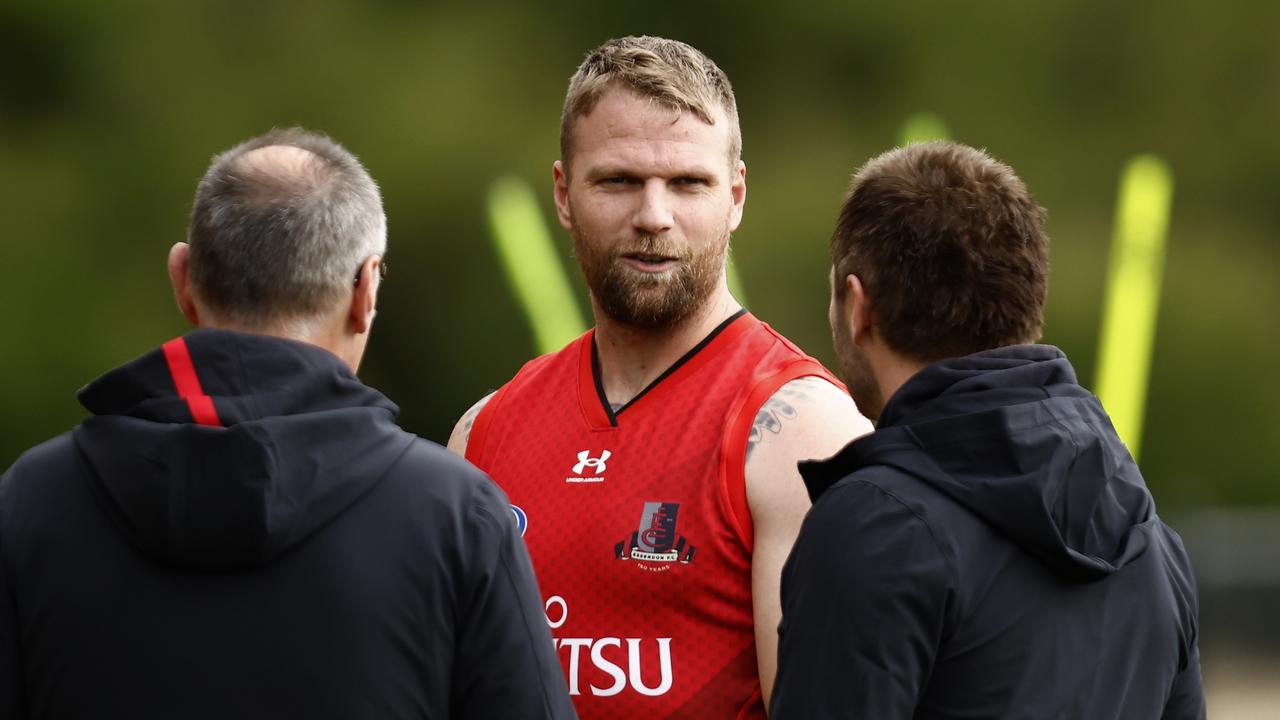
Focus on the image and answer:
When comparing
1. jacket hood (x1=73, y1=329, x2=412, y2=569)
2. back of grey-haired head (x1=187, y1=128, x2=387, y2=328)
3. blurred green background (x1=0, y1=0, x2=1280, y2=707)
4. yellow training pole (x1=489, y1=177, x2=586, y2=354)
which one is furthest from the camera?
blurred green background (x1=0, y1=0, x2=1280, y2=707)

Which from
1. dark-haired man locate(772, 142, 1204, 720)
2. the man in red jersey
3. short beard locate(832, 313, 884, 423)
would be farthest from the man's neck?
dark-haired man locate(772, 142, 1204, 720)

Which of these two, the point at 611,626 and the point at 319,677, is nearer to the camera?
the point at 319,677

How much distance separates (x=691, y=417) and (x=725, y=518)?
0.74 ft

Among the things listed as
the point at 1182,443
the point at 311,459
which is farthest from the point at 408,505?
the point at 1182,443

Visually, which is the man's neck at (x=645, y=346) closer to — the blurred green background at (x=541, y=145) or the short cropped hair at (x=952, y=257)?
the short cropped hair at (x=952, y=257)

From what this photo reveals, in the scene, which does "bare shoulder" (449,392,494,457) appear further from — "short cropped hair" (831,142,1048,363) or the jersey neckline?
"short cropped hair" (831,142,1048,363)

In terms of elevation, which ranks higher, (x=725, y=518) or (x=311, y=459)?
(x=311, y=459)

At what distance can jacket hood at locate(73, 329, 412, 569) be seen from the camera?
1562 millimetres

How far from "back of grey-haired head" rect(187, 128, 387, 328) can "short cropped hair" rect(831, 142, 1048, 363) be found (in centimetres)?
60

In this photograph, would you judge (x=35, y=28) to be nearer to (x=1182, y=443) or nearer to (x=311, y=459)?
(x=1182, y=443)

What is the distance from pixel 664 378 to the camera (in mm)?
2562

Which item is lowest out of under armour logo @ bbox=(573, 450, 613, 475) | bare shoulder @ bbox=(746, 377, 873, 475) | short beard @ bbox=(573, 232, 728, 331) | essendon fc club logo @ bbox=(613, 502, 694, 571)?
essendon fc club logo @ bbox=(613, 502, 694, 571)

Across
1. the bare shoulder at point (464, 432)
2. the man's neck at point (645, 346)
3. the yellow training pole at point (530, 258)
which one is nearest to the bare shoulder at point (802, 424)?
the man's neck at point (645, 346)

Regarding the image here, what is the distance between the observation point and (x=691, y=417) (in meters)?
2.46
